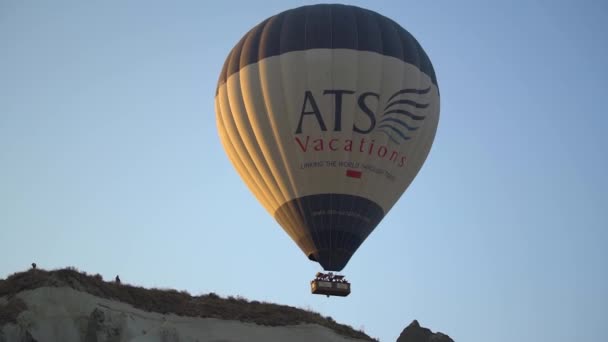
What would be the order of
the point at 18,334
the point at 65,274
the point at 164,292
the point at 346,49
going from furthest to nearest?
the point at 346,49 → the point at 164,292 → the point at 65,274 → the point at 18,334

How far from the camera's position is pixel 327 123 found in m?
43.7

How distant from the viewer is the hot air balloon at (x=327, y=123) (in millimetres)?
43750

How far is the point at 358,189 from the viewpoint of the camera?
145 ft

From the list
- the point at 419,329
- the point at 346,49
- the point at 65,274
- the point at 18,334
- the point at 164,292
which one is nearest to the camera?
the point at 18,334

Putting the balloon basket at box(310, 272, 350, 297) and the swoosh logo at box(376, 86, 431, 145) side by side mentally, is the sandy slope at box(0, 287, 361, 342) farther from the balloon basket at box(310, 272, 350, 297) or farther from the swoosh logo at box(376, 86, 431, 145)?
the swoosh logo at box(376, 86, 431, 145)

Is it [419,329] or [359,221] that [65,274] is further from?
[419,329]

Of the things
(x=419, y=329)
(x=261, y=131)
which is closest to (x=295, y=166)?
(x=261, y=131)

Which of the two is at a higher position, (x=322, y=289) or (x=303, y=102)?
(x=303, y=102)

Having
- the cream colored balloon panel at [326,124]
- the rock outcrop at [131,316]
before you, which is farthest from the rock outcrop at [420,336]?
the cream colored balloon panel at [326,124]

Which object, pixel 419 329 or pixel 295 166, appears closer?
pixel 295 166

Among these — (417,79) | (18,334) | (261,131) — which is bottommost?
(18,334)

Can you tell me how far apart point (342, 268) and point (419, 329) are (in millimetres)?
5833

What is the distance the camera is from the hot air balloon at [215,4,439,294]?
43.8 m

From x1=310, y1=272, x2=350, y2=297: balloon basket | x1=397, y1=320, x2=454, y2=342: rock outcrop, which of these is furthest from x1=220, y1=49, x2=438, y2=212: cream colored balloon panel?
x1=397, y1=320, x2=454, y2=342: rock outcrop
